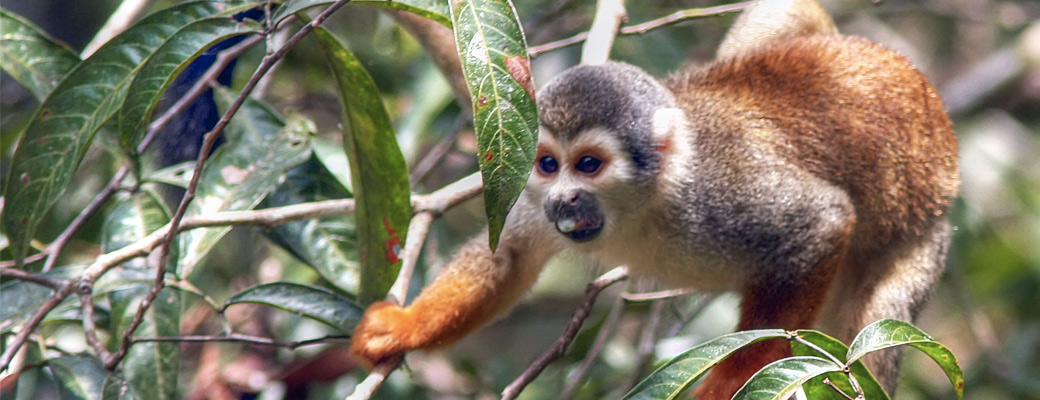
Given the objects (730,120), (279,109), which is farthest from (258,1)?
(279,109)

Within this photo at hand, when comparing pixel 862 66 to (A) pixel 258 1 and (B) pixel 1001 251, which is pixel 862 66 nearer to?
(A) pixel 258 1

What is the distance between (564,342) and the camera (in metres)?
2.09

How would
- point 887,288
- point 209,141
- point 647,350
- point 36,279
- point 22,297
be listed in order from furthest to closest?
1. point 647,350
2. point 887,288
3. point 22,297
4. point 36,279
5. point 209,141

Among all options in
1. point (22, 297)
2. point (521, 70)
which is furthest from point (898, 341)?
point (22, 297)

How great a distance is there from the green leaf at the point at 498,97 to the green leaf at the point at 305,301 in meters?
0.73

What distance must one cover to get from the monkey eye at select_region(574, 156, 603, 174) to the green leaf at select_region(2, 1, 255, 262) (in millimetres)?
837

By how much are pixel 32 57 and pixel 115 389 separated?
887 mm

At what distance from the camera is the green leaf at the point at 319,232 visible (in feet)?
7.35

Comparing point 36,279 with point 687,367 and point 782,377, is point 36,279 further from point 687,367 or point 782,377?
point 782,377

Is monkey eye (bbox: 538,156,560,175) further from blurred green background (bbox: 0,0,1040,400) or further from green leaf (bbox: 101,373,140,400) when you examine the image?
green leaf (bbox: 101,373,140,400)

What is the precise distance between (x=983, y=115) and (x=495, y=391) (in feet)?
10.5

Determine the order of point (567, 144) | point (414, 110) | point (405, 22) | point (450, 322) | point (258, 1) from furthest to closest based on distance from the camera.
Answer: point (414, 110) → point (405, 22) → point (450, 322) → point (567, 144) → point (258, 1)

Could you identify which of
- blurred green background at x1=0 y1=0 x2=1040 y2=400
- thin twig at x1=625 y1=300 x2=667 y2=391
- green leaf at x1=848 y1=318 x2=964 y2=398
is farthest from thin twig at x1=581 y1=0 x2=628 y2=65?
green leaf at x1=848 y1=318 x2=964 y2=398

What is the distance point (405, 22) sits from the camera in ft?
9.36
